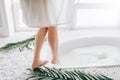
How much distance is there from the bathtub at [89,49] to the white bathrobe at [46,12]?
59 cm

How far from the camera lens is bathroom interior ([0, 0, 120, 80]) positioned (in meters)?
1.95

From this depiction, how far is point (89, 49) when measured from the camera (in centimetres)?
226

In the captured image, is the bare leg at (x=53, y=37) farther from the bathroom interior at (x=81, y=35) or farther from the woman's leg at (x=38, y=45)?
the bathroom interior at (x=81, y=35)

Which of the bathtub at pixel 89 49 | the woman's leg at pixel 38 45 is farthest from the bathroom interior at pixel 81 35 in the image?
the woman's leg at pixel 38 45

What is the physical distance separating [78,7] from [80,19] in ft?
0.51

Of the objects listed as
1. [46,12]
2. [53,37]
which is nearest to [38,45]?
[53,37]

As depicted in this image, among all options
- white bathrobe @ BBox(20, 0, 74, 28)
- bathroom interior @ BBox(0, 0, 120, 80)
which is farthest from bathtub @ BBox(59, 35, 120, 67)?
white bathrobe @ BBox(20, 0, 74, 28)

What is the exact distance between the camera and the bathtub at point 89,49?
2098mm

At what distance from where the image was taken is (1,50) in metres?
2.03

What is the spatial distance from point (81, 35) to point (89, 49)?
0.57 feet

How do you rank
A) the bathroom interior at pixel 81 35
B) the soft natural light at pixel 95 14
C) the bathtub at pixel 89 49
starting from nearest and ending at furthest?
the bathroom interior at pixel 81 35, the bathtub at pixel 89 49, the soft natural light at pixel 95 14

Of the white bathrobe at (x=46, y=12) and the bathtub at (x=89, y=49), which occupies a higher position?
the white bathrobe at (x=46, y=12)

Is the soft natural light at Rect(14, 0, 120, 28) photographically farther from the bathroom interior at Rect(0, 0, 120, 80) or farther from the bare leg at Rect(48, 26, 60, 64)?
the bare leg at Rect(48, 26, 60, 64)

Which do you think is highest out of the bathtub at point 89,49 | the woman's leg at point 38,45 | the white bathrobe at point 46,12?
the white bathrobe at point 46,12
